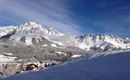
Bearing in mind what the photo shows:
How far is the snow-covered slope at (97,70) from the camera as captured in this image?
21.5 meters

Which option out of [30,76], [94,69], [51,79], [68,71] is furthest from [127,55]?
[30,76]

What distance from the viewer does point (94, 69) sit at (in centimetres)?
2444

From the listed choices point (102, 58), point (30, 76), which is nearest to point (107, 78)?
point (102, 58)

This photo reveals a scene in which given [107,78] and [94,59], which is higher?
[94,59]

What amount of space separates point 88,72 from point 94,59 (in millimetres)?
4479

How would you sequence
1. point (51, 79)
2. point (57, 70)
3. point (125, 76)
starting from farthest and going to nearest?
point (57, 70), point (51, 79), point (125, 76)

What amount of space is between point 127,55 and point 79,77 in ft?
17.0

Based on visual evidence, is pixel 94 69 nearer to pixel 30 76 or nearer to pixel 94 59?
pixel 94 59

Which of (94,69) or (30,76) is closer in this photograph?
(94,69)

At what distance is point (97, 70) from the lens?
23859 mm

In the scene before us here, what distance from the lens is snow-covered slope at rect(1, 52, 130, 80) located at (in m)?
21.5

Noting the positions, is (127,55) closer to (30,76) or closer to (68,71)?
(68,71)

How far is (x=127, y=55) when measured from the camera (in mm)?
25766

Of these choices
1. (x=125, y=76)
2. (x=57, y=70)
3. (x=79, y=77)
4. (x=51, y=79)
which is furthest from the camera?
(x=57, y=70)
